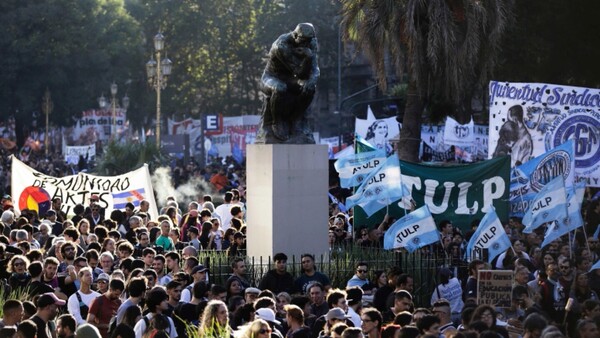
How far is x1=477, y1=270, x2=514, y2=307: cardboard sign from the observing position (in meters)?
13.9

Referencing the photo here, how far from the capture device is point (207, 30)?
80125mm

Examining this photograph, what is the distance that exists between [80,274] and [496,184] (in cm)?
1080

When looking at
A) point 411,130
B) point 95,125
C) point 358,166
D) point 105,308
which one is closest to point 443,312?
point 105,308

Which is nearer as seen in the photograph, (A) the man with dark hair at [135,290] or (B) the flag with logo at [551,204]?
(A) the man with dark hair at [135,290]

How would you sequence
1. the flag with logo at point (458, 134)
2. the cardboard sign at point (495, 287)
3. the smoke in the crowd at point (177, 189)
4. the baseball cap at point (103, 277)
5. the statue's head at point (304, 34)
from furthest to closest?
the flag with logo at point (458, 134) → the smoke in the crowd at point (177, 189) → the statue's head at point (304, 34) → the baseball cap at point (103, 277) → the cardboard sign at point (495, 287)

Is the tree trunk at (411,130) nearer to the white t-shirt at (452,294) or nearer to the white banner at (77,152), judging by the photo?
the white t-shirt at (452,294)

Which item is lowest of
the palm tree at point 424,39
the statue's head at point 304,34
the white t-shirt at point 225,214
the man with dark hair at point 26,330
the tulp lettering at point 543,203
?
the man with dark hair at point 26,330

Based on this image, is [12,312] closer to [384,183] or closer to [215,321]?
[215,321]

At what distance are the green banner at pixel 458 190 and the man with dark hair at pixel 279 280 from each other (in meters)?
6.93

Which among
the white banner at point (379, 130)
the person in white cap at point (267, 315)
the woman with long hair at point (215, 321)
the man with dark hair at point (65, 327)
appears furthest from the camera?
the white banner at point (379, 130)

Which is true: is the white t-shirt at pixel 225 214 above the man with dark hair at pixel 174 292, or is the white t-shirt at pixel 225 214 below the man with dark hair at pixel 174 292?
above

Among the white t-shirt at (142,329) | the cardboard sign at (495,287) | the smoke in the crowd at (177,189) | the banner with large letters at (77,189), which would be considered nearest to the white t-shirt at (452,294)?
the cardboard sign at (495,287)

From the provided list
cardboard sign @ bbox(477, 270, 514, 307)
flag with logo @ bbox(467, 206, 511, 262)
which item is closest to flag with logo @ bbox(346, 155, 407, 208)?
flag with logo @ bbox(467, 206, 511, 262)

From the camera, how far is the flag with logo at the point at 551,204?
19.4m
